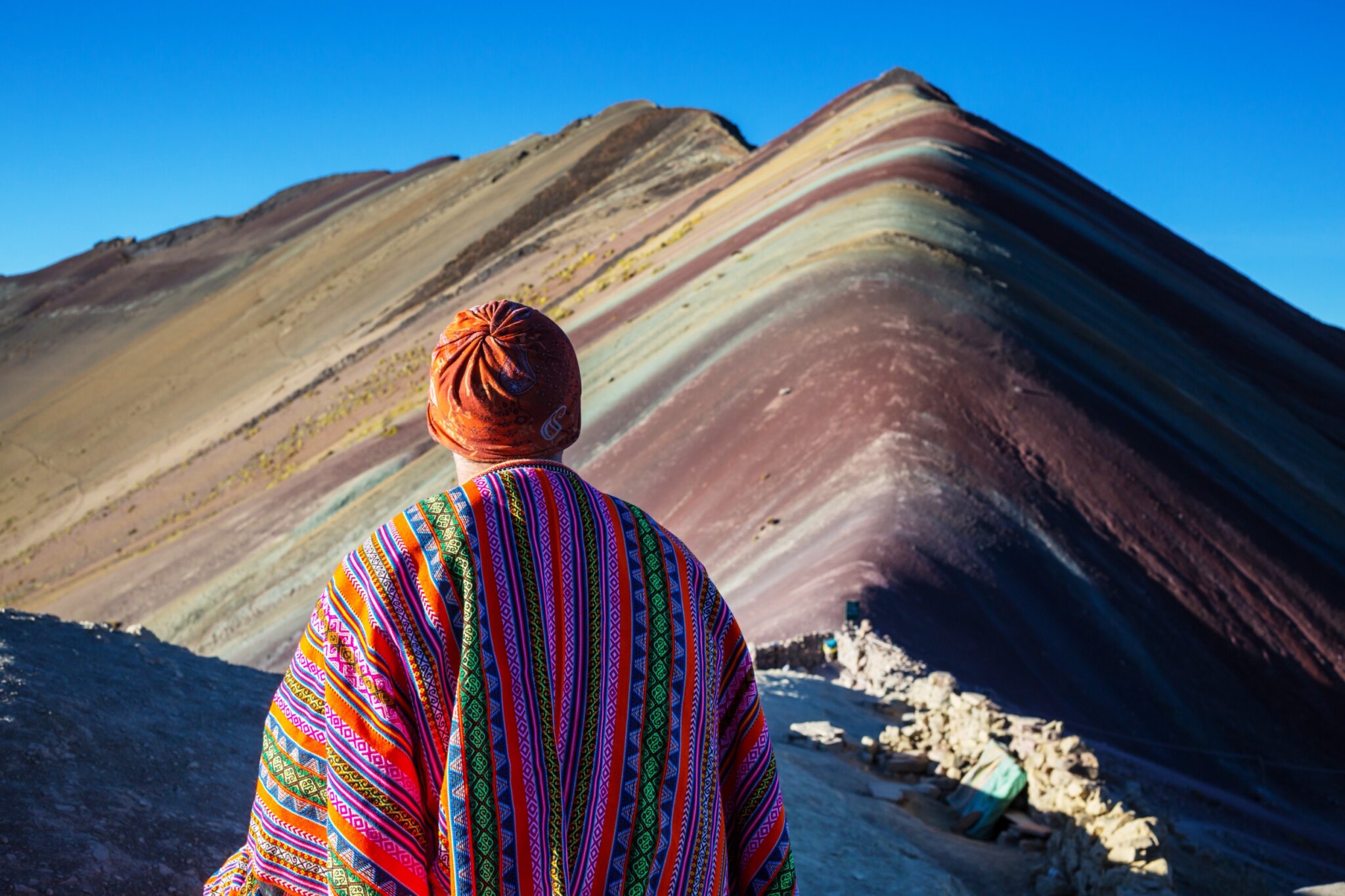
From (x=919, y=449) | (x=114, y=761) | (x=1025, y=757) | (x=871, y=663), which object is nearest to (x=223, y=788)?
(x=114, y=761)

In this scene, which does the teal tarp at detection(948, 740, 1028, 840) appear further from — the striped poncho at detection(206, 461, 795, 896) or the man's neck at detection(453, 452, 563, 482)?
the man's neck at detection(453, 452, 563, 482)

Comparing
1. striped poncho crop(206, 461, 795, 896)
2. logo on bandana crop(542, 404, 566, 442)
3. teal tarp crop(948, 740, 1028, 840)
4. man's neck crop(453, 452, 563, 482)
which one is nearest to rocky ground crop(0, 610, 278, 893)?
striped poncho crop(206, 461, 795, 896)

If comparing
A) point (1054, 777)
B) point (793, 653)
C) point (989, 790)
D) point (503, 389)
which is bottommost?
point (989, 790)

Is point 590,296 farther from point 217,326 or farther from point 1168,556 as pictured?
point 217,326

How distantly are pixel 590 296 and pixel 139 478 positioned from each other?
17.7 meters

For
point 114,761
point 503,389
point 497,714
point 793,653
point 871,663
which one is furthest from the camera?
point 793,653

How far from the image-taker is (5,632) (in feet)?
13.8

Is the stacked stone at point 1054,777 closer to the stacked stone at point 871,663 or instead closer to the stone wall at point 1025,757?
the stone wall at point 1025,757

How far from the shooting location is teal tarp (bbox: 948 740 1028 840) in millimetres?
5668

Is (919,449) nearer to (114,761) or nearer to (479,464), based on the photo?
(114,761)

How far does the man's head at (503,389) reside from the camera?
194 centimetres

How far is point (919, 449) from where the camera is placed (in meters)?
11.3

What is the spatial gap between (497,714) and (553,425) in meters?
0.48

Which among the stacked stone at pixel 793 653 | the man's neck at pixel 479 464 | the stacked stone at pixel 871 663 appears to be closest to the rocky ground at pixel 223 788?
the stacked stone at pixel 871 663
